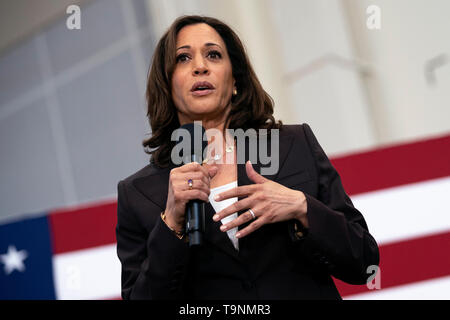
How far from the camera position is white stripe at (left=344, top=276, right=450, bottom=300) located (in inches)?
91.9

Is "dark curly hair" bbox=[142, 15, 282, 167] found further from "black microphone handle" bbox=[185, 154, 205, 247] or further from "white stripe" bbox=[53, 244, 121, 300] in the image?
"white stripe" bbox=[53, 244, 121, 300]

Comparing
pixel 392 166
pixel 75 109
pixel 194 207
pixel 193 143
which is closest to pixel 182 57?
pixel 193 143

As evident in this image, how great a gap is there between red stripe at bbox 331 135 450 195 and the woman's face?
0.83 meters

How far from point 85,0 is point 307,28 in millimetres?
2129

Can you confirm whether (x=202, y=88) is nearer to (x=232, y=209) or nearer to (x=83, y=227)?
(x=232, y=209)

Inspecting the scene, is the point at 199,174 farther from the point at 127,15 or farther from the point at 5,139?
the point at 5,139

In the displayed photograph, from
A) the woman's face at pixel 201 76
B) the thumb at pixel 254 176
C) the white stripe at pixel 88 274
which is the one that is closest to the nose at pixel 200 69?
the woman's face at pixel 201 76

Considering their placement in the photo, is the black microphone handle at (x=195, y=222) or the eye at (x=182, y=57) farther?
the eye at (x=182, y=57)

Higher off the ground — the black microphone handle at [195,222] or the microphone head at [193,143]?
the microphone head at [193,143]

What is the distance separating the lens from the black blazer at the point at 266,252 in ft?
4.78

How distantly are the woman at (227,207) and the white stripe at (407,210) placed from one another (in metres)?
0.83

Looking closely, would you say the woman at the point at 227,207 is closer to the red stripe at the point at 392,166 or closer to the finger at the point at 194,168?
the finger at the point at 194,168

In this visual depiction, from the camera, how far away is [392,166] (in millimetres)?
2484

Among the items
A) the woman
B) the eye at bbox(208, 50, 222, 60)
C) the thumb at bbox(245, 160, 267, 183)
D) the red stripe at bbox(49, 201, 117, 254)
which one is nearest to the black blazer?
the woman
